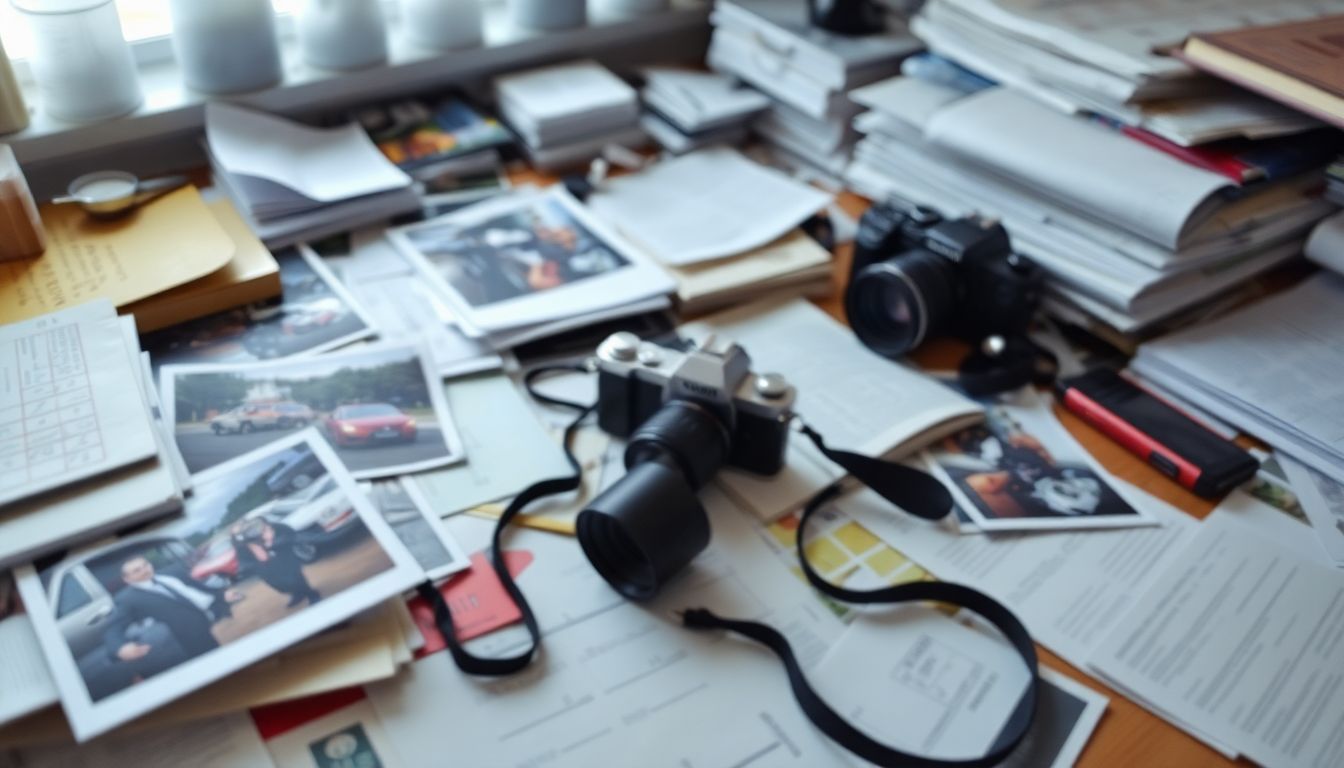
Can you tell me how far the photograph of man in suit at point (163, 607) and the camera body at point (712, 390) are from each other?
0.36 meters

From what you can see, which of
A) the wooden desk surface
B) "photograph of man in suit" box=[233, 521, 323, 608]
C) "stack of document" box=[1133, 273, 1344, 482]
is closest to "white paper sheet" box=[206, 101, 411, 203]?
"photograph of man in suit" box=[233, 521, 323, 608]

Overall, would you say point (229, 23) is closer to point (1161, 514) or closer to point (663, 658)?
point (663, 658)

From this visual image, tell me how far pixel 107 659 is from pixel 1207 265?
1.05m

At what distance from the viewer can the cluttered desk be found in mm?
731

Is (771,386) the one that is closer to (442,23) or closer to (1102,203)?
(1102,203)

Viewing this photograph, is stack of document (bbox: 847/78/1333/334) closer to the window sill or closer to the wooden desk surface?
the wooden desk surface

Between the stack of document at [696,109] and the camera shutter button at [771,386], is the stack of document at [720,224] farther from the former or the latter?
the camera shutter button at [771,386]

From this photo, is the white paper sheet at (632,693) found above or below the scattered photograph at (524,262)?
below

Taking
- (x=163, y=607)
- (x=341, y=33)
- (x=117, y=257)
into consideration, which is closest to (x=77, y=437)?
(x=163, y=607)

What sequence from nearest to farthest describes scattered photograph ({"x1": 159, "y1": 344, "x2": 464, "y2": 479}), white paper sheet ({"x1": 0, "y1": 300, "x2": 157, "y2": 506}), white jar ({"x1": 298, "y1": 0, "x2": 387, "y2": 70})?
white paper sheet ({"x1": 0, "y1": 300, "x2": 157, "y2": 506}) → scattered photograph ({"x1": 159, "y1": 344, "x2": 464, "y2": 479}) → white jar ({"x1": 298, "y1": 0, "x2": 387, "y2": 70})

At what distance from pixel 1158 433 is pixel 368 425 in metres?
0.74

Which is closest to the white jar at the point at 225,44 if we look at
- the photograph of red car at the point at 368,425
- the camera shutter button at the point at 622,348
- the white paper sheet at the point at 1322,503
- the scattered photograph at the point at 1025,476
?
the photograph of red car at the point at 368,425

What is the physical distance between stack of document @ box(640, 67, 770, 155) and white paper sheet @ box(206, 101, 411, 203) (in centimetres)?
37

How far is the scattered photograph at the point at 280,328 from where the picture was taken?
98 centimetres
